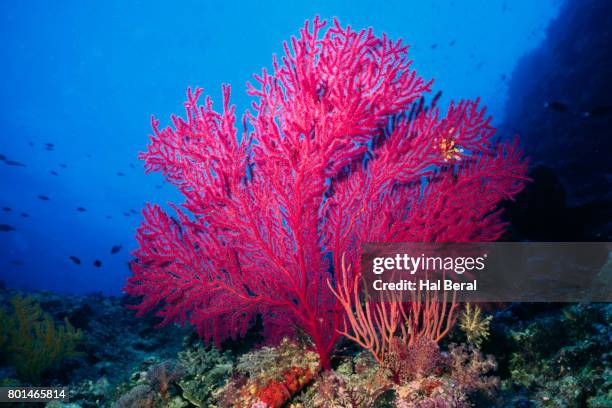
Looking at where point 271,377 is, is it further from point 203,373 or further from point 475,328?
point 475,328

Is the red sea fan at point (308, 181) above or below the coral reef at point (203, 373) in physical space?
above

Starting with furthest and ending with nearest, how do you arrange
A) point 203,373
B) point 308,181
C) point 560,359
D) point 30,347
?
point 30,347, point 203,373, point 308,181, point 560,359

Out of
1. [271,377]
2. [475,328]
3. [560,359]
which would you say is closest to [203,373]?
[271,377]

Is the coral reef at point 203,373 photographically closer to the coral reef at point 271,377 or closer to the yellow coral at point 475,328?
the coral reef at point 271,377

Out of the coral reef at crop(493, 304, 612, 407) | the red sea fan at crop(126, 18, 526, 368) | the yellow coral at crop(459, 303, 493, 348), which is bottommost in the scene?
Result: the coral reef at crop(493, 304, 612, 407)

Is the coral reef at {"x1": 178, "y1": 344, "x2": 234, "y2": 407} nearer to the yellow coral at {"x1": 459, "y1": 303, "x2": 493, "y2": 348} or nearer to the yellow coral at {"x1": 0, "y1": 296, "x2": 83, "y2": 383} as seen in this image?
the yellow coral at {"x1": 0, "y1": 296, "x2": 83, "y2": 383}

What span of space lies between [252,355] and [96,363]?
466cm

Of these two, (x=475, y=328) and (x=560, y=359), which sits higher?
(x=475, y=328)

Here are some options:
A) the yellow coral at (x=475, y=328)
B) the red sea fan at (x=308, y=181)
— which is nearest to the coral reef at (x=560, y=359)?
the yellow coral at (x=475, y=328)

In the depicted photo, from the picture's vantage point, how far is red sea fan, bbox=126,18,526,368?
391 cm

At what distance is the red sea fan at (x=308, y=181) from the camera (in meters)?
3.91

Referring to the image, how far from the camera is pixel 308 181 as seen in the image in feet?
12.9

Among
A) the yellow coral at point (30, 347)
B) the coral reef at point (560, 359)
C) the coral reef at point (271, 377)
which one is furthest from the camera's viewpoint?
the yellow coral at point (30, 347)

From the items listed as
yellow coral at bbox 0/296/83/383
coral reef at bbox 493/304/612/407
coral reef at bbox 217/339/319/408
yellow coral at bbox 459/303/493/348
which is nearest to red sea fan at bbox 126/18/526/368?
coral reef at bbox 217/339/319/408
